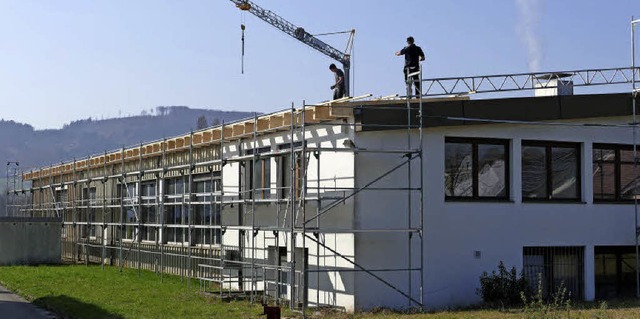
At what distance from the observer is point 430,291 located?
20.0m

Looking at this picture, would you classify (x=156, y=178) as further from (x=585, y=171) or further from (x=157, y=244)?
(x=585, y=171)

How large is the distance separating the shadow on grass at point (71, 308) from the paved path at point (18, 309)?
0.74ft

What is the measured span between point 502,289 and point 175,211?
12975 millimetres

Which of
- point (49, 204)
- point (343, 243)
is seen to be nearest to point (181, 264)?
point (343, 243)

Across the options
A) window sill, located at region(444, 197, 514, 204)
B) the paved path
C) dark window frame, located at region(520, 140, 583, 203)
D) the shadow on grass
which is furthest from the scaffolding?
the paved path

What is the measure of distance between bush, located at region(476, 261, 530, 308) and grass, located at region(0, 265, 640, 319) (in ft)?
3.01

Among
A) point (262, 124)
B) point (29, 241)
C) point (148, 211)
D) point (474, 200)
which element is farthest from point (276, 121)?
point (29, 241)

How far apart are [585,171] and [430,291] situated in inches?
198

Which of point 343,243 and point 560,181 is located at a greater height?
point 560,181

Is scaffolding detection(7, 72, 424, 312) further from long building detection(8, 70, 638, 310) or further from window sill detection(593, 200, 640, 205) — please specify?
window sill detection(593, 200, 640, 205)

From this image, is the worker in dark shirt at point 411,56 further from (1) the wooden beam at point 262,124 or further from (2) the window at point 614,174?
(2) the window at point 614,174

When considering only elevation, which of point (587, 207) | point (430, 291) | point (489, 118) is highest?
point (489, 118)

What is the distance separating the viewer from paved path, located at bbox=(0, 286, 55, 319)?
64.0ft

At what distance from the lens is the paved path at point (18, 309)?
19.5 metres
